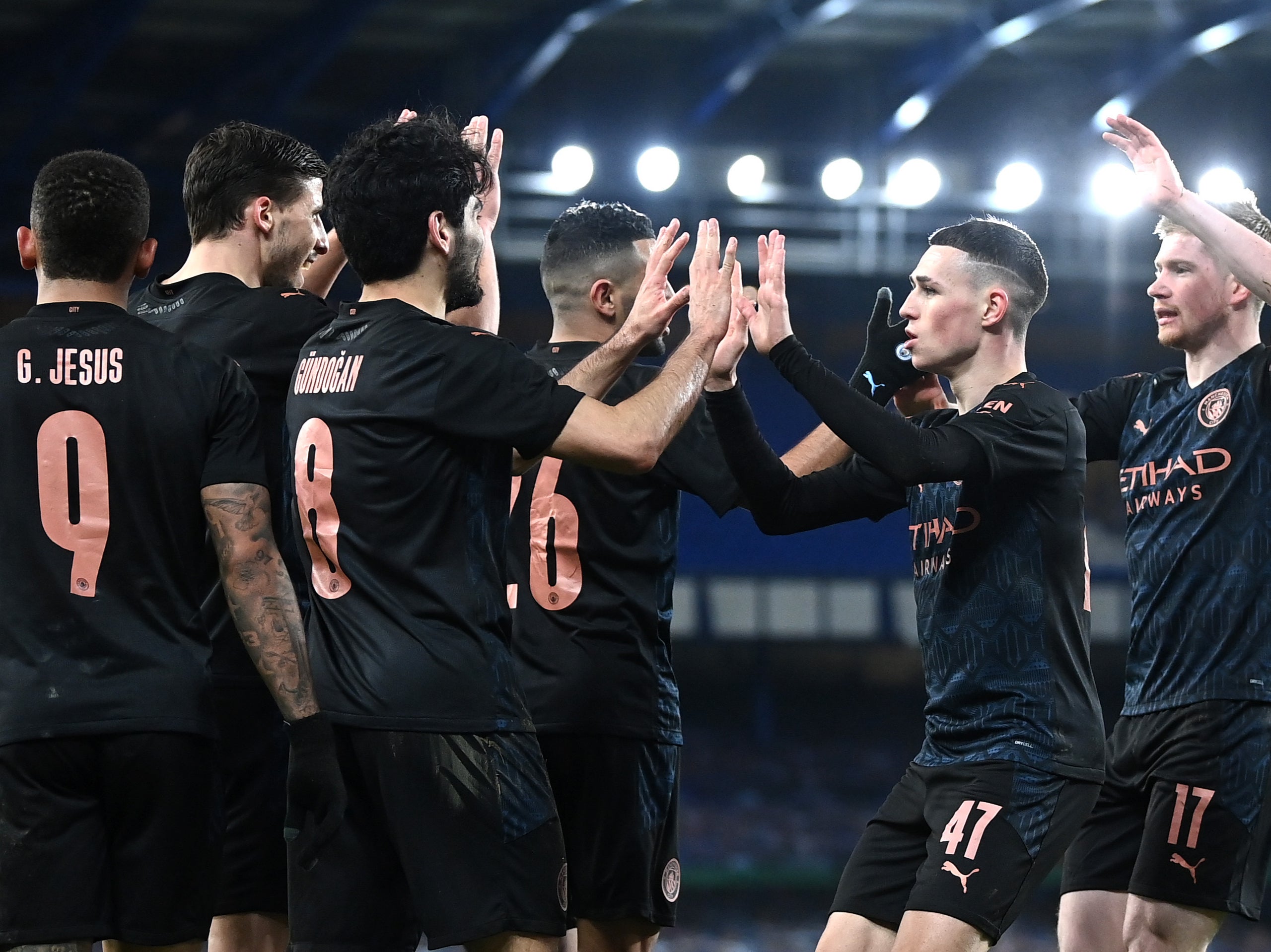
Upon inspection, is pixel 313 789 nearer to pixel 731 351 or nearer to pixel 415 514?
pixel 415 514

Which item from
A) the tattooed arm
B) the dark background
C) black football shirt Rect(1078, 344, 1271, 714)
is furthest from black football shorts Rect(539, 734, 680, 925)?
the dark background

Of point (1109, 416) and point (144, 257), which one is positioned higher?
point (144, 257)

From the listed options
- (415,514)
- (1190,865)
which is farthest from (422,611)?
(1190,865)

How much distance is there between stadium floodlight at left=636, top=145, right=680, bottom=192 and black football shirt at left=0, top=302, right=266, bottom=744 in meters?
15.4

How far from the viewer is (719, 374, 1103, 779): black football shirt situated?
413cm

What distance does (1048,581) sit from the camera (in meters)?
4.19

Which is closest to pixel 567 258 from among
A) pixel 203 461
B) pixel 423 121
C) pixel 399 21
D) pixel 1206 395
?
pixel 423 121

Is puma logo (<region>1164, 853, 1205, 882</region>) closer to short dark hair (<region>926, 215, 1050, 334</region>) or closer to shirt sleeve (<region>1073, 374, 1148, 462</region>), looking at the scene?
shirt sleeve (<region>1073, 374, 1148, 462</region>)

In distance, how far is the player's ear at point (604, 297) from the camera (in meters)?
5.15

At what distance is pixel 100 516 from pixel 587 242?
6.82ft

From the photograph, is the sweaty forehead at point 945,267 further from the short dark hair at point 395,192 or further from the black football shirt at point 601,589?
the short dark hair at point 395,192

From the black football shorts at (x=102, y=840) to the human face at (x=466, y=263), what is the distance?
129 cm

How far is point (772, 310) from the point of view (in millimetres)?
4414

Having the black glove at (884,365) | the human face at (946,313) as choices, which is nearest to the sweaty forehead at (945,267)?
the human face at (946,313)
